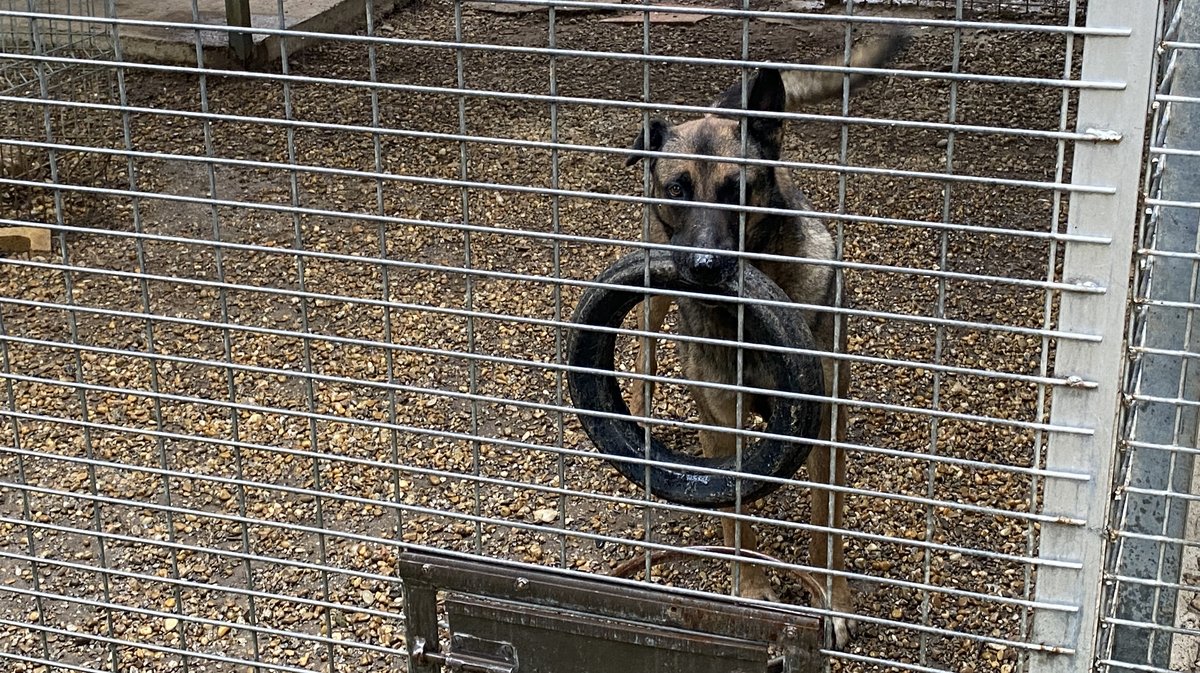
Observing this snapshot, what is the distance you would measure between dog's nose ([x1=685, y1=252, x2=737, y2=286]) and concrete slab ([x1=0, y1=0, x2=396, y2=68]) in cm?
662

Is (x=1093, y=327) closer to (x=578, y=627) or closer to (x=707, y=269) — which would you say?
(x=707, y=269)

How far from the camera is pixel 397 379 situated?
20.2ft

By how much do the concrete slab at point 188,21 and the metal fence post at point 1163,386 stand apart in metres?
7.39

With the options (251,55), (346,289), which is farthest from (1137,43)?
(251,55)

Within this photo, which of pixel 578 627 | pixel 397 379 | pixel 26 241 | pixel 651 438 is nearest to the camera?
pixel 578 627

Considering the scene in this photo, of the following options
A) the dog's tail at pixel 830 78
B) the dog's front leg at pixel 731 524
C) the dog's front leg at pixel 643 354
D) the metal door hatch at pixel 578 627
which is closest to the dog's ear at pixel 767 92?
the dog's tail at pixel 830 78

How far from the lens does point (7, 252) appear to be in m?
7.39

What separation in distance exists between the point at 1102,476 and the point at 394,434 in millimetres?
1498

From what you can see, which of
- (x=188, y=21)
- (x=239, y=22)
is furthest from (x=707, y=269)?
(x=188, y=21)

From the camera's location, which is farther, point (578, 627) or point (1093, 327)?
point (578, 627)

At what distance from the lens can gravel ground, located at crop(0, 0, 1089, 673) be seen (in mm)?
3154

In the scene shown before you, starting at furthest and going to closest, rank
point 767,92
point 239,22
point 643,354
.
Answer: point 239,22 → point 643,354 → point 767,92

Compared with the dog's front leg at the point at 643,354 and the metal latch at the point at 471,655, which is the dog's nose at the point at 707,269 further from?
the dog's front leg at the point at 643,354

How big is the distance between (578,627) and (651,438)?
1.75ft
